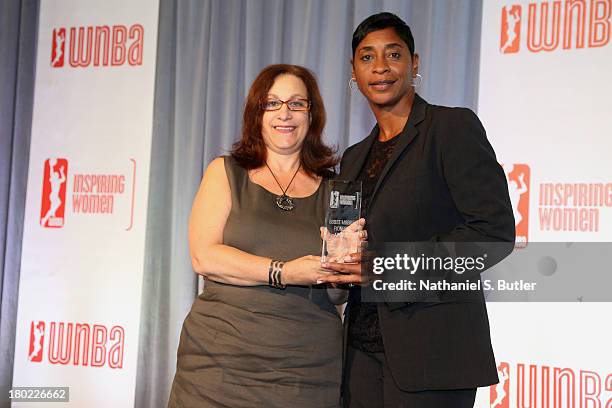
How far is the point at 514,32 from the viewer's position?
3.36m

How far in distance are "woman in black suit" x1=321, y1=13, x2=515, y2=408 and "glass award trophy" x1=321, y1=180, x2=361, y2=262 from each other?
0.12ft

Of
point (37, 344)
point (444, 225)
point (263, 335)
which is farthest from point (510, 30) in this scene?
point (37, 344)

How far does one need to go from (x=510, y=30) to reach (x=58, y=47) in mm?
2540

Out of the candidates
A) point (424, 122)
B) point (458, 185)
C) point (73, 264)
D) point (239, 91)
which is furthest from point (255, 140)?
point (73, 264)

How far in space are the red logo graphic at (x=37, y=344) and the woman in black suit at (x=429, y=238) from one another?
2.77 metres

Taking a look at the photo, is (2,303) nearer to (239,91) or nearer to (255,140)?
(239,91)

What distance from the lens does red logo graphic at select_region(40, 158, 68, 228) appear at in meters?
4.17

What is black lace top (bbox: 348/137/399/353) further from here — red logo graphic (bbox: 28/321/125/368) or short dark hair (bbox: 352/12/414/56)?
red logo graphic (bbox: 28/321/125/368)

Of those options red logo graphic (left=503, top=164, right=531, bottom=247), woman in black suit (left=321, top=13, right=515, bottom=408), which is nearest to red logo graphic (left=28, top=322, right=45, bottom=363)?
red logo graphic (left=503, top=164, right=531, bottom=247)

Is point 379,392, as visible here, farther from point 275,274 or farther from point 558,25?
point 558,25

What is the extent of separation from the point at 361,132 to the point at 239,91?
715 mm

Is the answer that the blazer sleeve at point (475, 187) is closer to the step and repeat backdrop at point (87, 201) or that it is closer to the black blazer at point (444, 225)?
the black blazer at point (444, 225)

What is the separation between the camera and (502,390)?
3291 mm

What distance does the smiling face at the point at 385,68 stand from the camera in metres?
1.95
